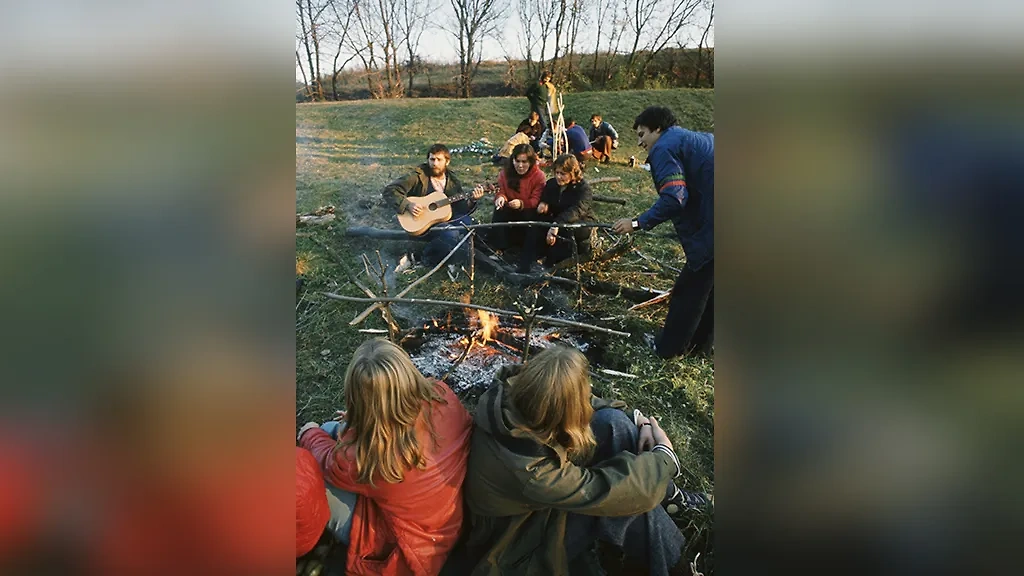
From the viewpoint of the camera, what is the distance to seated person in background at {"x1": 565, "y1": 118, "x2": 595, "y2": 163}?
2.64 metres

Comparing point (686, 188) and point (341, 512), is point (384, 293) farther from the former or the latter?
point (686, 188)

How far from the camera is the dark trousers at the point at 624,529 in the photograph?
2246mm

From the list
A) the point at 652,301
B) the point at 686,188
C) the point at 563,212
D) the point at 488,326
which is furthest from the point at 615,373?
the point at 686,188

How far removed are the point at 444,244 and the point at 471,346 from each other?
1.91 ft

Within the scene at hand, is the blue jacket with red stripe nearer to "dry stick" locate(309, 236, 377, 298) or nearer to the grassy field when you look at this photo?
the grassy field

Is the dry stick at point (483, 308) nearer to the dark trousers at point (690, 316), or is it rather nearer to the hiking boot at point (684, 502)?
the dark trousers at point (690, 316)

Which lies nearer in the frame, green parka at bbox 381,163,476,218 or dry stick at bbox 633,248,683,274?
dry stick at bbox 633,248,683,274

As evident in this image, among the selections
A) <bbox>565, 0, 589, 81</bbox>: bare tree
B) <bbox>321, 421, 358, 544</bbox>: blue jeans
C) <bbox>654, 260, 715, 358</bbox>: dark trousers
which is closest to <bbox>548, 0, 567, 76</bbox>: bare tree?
<bbox>565, 0, 589, 81</bbox>: bare tree

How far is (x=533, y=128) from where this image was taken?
268 centimetres

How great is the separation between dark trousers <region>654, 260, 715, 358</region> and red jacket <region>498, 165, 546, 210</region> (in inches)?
33.1

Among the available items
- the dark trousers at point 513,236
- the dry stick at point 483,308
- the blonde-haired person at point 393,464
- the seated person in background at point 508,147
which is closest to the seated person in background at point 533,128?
the seated person in background at point 508,147

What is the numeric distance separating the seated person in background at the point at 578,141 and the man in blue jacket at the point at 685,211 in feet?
0.81

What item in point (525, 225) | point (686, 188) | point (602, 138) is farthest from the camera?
point (525, 225)

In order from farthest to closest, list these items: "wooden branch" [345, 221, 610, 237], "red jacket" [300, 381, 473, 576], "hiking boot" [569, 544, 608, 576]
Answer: "wooden branch" [345, 221, 610, 237] → "hiking boot" [569, 544, 608, 576] → "red jacket" [300, 381, 473, 576]
